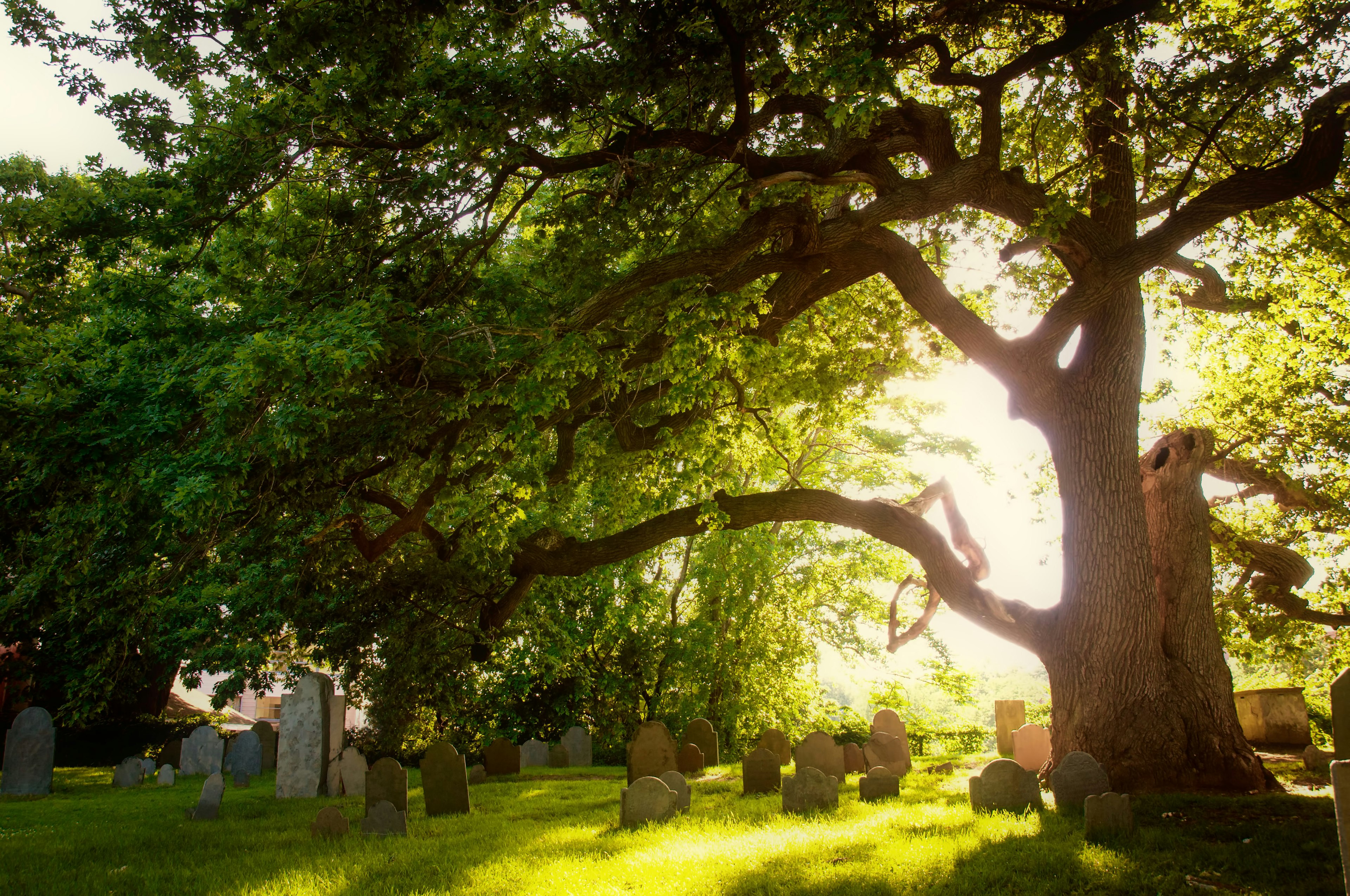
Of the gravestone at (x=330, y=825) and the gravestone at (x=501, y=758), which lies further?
the gravestone at (x=501, y=758)

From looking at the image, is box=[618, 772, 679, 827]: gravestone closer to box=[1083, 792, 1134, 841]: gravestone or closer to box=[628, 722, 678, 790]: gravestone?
box=[628, 722, 678, 790]: gravestone

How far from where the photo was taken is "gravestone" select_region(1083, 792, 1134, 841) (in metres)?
5.84

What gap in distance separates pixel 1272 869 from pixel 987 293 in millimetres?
9814

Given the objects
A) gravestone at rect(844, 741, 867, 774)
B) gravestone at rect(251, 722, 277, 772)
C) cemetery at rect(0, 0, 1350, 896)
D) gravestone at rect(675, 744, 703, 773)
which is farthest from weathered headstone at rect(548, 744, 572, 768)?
gravestone at rect(844, 741, 867, 774)

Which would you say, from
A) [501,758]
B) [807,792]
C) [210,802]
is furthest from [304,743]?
[807,792]

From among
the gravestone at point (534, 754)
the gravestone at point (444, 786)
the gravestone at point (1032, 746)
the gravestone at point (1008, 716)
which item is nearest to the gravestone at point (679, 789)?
the gravestone at point (444, 786)

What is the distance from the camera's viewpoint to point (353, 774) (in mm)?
10984

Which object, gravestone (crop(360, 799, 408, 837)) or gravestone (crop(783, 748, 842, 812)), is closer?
gravestone (crop(360, 799, 408, 837))

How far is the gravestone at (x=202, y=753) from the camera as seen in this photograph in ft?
48.3

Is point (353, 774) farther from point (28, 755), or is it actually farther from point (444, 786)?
point (28, 755)

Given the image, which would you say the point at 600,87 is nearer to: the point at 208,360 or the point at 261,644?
the point at 208,360

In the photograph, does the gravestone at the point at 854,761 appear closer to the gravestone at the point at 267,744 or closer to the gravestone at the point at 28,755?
the gravestone at the point at 267,744

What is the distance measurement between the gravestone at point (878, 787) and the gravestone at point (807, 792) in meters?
0.76

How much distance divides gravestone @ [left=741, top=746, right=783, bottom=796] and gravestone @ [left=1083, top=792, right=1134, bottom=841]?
4.44 meters
